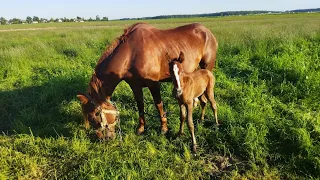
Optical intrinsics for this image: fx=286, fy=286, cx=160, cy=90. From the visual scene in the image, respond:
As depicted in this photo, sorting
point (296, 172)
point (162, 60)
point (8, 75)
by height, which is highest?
point (162, 60)

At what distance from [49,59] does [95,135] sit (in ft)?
21.5

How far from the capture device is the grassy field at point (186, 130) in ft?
13.3

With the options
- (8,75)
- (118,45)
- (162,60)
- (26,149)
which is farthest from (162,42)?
(8,75)

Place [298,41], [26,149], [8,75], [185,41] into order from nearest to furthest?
1. [26,149]
2. [185,41]
3. [8,75]
4. [298,41]

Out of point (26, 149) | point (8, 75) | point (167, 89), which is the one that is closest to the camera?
point (26, 149)

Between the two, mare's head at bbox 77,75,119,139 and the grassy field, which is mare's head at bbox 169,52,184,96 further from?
mare's head at bbox 77,75,119,139

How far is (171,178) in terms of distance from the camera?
3.84 meters

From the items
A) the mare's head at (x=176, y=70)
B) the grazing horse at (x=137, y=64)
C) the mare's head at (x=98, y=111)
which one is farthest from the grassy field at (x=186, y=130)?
the mare's head at (x=176, y=70)

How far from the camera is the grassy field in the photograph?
160 inches

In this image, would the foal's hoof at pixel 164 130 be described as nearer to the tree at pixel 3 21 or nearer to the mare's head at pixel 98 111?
the mare's head at pixel 98 111

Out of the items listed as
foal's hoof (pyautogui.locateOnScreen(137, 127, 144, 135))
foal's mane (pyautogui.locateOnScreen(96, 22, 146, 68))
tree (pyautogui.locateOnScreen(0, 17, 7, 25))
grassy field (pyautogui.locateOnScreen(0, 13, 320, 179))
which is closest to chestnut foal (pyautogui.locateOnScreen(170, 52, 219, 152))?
grassy field (pyautogui.locateOnScreen(0, 13, 320, 179))

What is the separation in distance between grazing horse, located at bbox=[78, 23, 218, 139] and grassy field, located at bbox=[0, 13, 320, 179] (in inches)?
26.2

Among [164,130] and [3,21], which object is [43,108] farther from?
[3,21]

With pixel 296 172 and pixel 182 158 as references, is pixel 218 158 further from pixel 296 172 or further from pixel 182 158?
pixel 296 172
